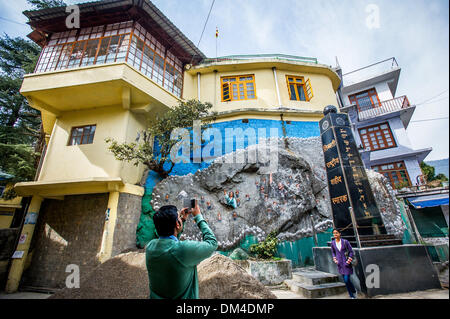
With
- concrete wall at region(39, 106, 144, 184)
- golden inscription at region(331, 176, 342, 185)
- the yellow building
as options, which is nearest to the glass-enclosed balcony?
the yellow building

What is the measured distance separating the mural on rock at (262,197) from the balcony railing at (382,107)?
9.45m

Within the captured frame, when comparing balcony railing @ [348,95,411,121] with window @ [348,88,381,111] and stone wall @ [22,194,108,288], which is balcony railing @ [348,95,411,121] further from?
stone wall @ [22,194,108,288]

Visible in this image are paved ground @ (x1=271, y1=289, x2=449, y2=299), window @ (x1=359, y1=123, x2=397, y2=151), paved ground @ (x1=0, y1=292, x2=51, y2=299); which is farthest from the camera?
window @ (x1=359, y1=123, x2=397, y2=151)

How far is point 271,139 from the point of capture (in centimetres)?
1027

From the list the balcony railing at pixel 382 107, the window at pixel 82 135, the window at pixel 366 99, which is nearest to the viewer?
the window at pixel 82 135

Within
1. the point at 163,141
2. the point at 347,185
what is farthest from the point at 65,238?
the point at 347,185

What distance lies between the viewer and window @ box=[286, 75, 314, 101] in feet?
40.4

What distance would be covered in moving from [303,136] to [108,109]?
10.4m

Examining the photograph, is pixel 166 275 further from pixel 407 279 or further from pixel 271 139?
pixel 271 139

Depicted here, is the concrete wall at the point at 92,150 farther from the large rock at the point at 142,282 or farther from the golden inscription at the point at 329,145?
the golden inscription at the point at 329,145

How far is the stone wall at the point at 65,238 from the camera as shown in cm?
779

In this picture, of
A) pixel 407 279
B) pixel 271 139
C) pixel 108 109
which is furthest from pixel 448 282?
pixel 108 109

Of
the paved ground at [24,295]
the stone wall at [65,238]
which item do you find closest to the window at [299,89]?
the stone wall at [65,238]

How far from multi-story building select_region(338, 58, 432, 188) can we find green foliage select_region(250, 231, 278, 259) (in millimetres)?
10960
